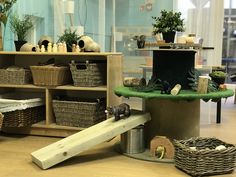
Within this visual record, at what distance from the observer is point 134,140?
8.95 ft

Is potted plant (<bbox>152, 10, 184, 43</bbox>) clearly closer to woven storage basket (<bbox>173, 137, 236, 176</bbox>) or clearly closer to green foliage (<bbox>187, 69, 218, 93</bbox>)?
green foliage (<bbox>187, 69, 218, 93</bbox>)

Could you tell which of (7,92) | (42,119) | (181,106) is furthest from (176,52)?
(7,92)

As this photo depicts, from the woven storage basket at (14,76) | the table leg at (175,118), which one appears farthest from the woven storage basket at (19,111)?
the table leg at (175,118)

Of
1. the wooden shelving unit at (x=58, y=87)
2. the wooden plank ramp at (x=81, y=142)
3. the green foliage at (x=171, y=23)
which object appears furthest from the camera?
the wooden shelving unit at (x=58, y=87)

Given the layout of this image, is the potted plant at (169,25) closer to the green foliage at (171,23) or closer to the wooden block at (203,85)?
the green foliage at (171,23)

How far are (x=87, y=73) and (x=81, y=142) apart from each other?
782 millimetres

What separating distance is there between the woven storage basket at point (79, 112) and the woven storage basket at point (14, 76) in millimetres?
377

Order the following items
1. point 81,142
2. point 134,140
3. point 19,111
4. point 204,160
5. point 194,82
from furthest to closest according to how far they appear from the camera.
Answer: point 19,111
point 194,82
point 134,140
point 81,142
point 204,160

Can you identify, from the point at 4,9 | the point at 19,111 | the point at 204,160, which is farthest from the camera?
the point at 4,9

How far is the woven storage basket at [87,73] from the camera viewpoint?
10.1ft

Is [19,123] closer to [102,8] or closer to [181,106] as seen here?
[181,106]

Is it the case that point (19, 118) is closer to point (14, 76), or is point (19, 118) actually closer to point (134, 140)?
point (14, 76)

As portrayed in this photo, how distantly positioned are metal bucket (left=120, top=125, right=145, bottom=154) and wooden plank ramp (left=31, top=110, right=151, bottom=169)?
0.27 feet

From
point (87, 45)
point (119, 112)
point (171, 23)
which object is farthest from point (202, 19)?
point (119, 112)
